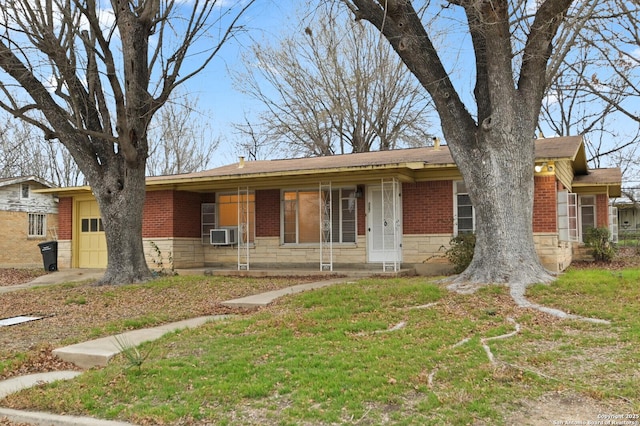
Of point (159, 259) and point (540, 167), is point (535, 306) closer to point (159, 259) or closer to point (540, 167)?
point (540, 167)

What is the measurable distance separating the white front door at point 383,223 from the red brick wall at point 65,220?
36.8ft

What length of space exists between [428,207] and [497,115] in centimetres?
546

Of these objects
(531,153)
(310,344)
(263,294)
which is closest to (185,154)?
(263,294)

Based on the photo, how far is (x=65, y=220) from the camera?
65.9ft

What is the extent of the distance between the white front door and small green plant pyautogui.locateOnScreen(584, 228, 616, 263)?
6759 millimetres

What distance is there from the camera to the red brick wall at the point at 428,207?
1510 centimetres

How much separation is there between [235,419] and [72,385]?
2120mm

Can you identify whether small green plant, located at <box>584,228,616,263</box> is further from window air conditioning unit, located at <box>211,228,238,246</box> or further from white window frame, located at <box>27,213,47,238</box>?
white window frame, located at <box>27,213,47,238</box>

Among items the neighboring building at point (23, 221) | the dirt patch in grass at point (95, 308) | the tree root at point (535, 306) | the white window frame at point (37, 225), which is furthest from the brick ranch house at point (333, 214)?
the white window frame at point (37, 225)

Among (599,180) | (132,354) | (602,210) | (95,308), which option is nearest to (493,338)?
(132,354)

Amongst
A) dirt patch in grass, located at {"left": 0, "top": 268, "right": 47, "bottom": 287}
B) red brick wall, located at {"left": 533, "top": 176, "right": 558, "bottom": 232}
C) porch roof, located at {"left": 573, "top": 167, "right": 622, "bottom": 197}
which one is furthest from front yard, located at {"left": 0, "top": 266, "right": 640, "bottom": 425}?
porch roof, located at {"left": 573, "top": 167, "right": 622, "bottom": 197}

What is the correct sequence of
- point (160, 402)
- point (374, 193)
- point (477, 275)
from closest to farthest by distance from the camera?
1. point (160, 402)
2. point (477, 275)
3. point (374, 193)

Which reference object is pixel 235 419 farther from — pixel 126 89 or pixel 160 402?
pixel 126 89

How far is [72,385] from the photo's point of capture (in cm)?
568
